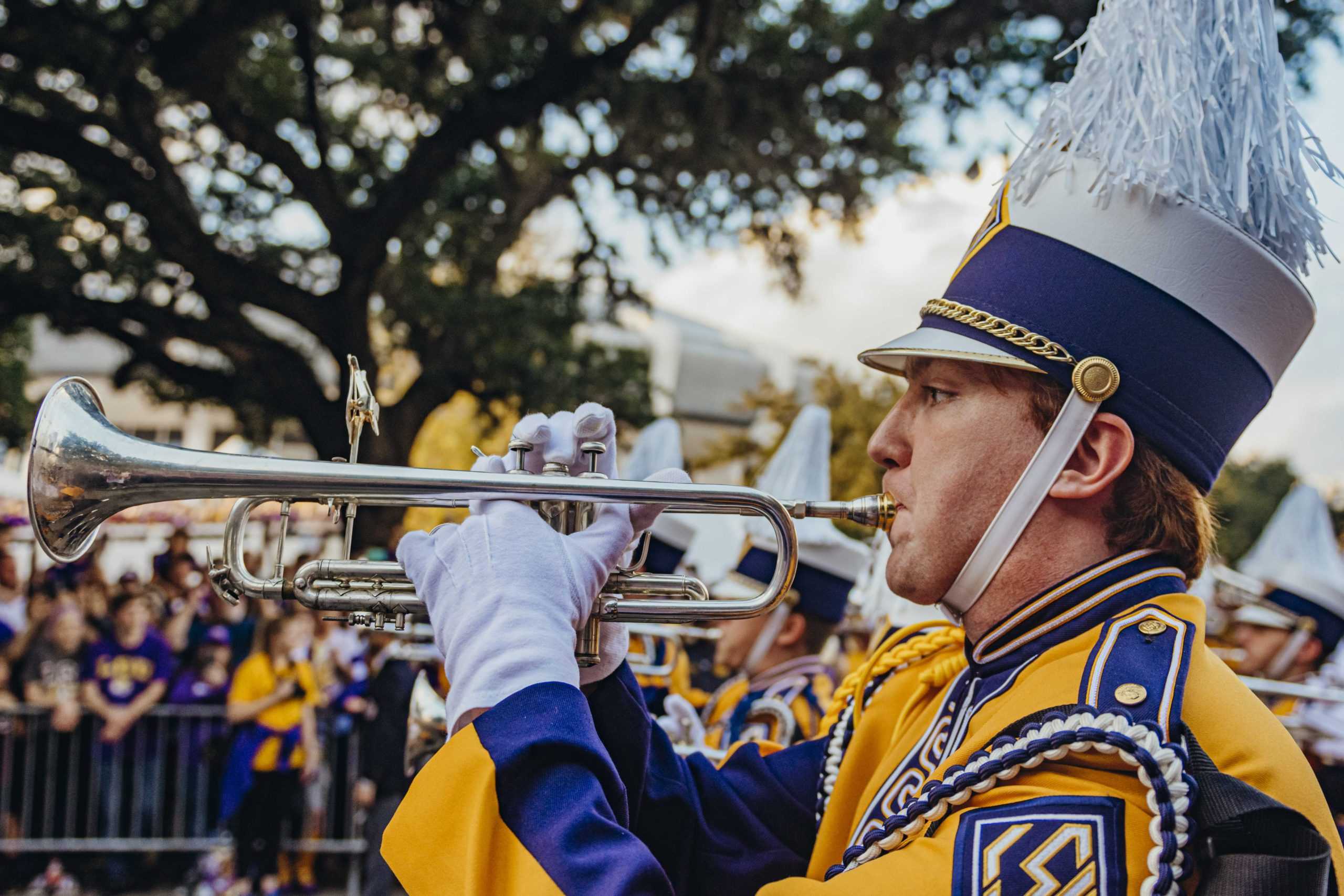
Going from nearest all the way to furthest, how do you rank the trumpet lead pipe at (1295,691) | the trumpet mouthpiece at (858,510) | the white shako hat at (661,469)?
the trumpet mouthpiece at (858,510)
the white shako hat at (661,469)
the trumpet lead pipe at (1295,691)

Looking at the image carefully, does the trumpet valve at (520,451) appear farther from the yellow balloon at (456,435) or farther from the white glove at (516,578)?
the yellow balloon at (456,435)

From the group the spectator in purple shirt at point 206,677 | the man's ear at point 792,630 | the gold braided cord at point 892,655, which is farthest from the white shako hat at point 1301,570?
the spectator in purple shirt at point 206,677

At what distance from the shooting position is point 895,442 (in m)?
2.05

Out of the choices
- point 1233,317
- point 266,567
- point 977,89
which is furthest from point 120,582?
point 977,89

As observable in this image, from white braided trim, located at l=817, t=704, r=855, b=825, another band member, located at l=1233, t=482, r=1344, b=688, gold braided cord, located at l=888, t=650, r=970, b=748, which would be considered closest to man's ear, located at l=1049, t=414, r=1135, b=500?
gold braided cord, located at l=888, t=650, r=970, b=748

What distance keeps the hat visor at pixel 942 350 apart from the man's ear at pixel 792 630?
2978 millimetres

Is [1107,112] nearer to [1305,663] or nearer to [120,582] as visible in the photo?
[1305,663]

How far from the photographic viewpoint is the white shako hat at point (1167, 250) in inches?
71.3

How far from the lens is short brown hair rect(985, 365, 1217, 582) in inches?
73.2

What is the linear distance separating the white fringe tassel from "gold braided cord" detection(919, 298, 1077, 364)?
24 cm

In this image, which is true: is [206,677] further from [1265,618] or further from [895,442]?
[1265,618]

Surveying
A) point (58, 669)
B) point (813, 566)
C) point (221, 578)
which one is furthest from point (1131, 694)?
point (58, 669)

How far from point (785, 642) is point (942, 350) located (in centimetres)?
317

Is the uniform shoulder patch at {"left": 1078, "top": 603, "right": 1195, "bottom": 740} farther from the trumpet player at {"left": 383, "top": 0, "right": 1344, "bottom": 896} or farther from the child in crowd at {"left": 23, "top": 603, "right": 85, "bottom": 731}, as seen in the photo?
the child in crowd at {"left": 23, "top": 603, "right": 85, "bottom": 731}
